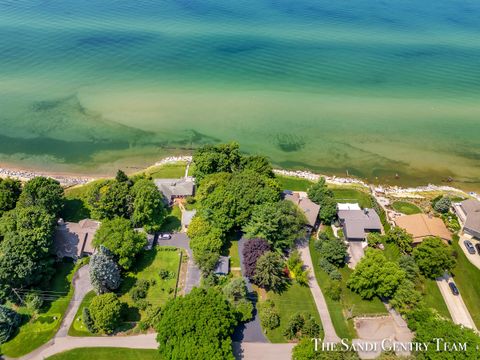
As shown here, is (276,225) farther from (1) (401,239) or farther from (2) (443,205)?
(2) (443,205)

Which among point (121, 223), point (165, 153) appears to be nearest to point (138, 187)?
point (121, 223)

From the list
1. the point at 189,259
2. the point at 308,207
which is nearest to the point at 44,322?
the point at 189,259

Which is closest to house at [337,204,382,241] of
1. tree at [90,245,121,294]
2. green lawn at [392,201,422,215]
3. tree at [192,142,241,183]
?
green lawn at [392,201,422,215]

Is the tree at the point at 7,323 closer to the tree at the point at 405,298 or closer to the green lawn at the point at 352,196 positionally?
the tree at the point at 405,298

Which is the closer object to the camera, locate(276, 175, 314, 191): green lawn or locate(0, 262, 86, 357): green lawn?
locate(0, 262, 86, 357): green lawn

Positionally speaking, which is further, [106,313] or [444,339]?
[106,313]

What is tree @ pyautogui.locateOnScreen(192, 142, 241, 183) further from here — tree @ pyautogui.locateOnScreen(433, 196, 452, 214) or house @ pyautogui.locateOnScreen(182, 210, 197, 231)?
tree @ pyautogui.locateOnScreen(433, 196, 452, 214)
